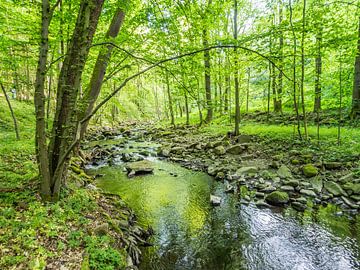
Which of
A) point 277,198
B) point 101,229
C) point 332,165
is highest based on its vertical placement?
point 101,229

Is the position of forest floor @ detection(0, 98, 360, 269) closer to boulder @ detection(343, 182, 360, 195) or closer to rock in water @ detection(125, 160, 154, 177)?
boulder @ detection(343, 182, 360, 195)

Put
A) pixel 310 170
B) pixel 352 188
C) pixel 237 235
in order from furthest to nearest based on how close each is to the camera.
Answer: pixel 310 170
pixel 352 188
pixel 237 235

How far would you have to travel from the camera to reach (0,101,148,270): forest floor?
2962 mm

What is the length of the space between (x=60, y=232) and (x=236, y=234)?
12.3 feet

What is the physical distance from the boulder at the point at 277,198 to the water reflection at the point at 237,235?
39cm

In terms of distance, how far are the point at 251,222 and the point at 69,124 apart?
4797 millimetres

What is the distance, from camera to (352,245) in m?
4.72

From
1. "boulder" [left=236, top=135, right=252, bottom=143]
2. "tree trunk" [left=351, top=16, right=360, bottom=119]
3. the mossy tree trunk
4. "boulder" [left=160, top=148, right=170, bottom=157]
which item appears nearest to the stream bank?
"boulder" [left=236, top=135, right=252, bottom=143]

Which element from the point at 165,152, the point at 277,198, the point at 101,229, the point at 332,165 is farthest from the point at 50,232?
the point at 165,152

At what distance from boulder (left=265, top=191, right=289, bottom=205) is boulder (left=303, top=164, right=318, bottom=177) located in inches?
59.3

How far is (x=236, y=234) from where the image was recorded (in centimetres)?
536

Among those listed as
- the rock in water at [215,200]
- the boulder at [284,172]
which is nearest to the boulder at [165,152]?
the rock in water at [215,200]

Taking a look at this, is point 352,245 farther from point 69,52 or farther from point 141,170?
point 141,170

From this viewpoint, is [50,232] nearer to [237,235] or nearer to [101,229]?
[101,229]
